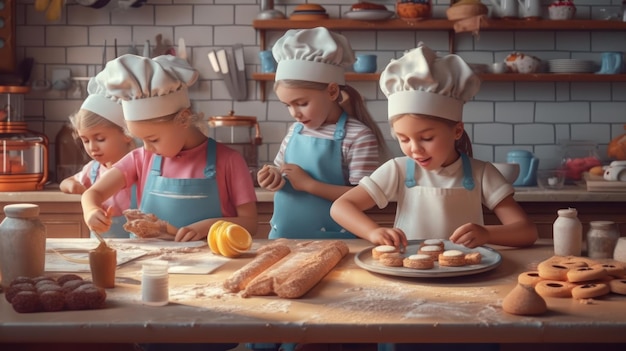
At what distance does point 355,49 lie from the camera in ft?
16.7

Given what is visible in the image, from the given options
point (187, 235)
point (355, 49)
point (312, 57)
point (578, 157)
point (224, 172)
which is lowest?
point (187, 235)

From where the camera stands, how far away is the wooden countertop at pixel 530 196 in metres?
4.34

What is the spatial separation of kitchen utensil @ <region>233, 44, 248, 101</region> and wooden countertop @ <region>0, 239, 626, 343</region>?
3.27m

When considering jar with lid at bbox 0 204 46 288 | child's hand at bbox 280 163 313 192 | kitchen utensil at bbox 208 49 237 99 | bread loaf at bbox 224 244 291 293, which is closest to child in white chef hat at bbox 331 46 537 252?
bread loaf at bbox 224 244 291 293

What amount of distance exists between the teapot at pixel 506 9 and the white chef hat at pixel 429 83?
2368 millimetres

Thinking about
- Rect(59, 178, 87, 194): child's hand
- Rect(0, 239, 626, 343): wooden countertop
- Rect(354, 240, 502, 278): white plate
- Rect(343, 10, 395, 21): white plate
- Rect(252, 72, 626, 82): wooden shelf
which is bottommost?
Rect(0, 239, 626, 343): wooden countertop

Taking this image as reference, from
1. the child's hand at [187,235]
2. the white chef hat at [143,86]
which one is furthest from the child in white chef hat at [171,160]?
the child's hand at [187,235]

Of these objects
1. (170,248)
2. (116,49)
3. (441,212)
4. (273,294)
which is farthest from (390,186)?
(116,49)

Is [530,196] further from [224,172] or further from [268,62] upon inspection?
[224,172]

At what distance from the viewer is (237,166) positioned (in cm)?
308

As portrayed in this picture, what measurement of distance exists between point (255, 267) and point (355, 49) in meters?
3.22

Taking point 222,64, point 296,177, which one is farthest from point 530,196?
point 222,64

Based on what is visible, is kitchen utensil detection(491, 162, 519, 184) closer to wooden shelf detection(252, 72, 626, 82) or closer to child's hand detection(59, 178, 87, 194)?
wooden shelf detection(252, 72, 626, 82)

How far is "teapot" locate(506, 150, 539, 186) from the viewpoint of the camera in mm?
4734
